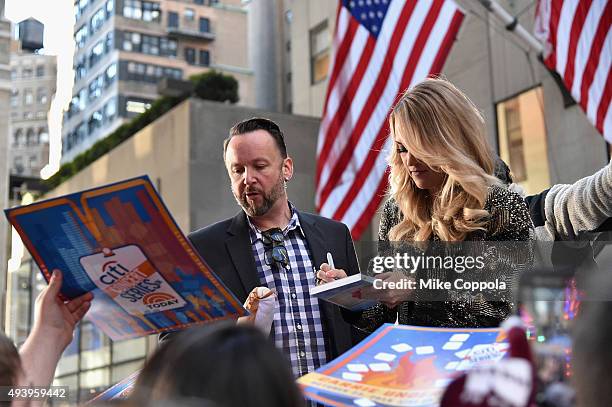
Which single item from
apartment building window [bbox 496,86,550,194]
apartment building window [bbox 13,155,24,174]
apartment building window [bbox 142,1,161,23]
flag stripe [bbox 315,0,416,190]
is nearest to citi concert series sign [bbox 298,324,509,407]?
flag stripe [bbox 315,0,416,190]

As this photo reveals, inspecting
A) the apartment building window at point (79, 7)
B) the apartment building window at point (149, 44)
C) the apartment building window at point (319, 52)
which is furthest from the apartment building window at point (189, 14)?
the apartment building window at point (79, 7)

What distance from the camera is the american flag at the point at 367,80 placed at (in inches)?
375

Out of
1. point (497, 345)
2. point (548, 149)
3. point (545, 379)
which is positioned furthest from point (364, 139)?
point (545, 379)

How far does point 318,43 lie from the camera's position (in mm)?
19953

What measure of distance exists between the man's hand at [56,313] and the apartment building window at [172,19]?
3033cm

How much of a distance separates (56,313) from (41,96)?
39649 millimetres

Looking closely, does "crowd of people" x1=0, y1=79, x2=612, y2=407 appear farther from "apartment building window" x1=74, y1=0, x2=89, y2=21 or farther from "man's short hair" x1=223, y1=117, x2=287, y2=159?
"apartment building window" x1=74, y1=0, x2=89, y2=21

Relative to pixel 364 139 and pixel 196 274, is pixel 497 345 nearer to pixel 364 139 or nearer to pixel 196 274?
pixel 196 274

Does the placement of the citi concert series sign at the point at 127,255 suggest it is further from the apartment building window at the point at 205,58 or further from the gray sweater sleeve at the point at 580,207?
the apartment building window at the point at 205,58

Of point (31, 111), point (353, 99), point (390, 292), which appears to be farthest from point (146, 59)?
point (390, 292)

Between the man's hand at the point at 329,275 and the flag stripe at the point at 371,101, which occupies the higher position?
the flag stripe at the point at 371,101

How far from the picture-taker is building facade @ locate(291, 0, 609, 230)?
12.2 metres

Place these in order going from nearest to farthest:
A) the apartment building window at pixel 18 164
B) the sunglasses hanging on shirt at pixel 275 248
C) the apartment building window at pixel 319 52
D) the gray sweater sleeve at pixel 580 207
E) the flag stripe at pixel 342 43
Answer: the gray sweater sleeve at pixel 580 207, the sunglasses hanging on shirt at pixel 275 248, the flag stripe at pixel 342 43, the apartment building window at pixel 319 52, the apartment building window at pixel 18 164

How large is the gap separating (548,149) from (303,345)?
32.3 feet
